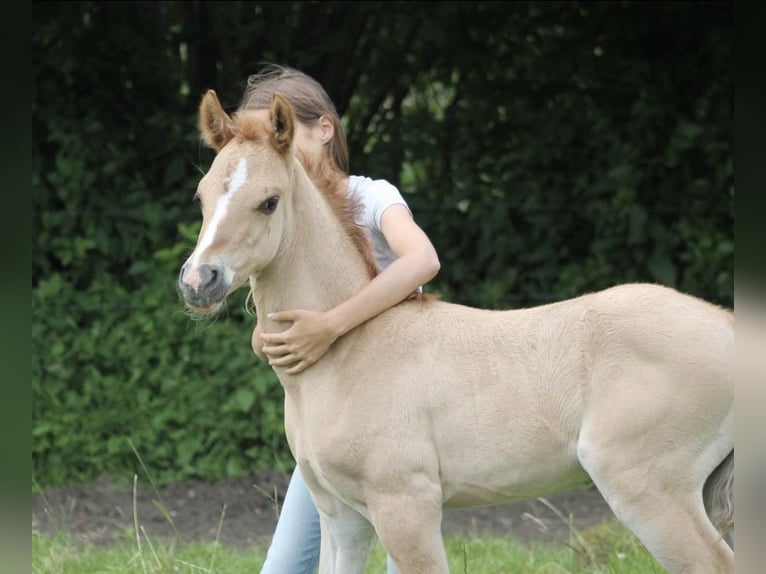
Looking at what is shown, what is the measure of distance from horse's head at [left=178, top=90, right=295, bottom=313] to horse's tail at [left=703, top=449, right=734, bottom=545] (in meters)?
1.27

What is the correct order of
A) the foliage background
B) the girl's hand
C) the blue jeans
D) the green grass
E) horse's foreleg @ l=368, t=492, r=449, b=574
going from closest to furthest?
1. horse's foreleg @ l=368, t=492, r=449, b=574
2. the girl's hand
3. the blue jeans
4. the green grass
5. the foliage background

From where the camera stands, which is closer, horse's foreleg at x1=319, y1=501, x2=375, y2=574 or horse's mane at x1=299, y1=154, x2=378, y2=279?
horse's foreleg at x1=319, y1=501, x2=375, y2=574

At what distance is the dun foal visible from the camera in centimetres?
252

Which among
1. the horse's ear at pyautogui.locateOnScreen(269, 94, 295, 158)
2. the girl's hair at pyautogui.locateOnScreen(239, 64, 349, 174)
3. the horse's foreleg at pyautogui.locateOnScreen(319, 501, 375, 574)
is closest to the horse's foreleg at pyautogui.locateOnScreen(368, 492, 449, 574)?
the horse's foreleg at pyautogui.locateOnScreen(319, 501, 375, 574)

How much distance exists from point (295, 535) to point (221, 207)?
1226 millimetres

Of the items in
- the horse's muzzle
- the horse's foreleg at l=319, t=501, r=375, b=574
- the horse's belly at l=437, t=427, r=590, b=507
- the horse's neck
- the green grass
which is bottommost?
the green grass

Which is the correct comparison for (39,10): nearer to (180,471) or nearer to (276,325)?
(180,471)

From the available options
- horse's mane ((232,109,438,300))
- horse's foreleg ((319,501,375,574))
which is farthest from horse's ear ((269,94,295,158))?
horse's foreleg ((319,501,375,574))

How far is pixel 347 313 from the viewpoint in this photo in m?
2.79

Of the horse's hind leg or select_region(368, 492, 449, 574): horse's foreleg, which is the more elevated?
the horse's hind leg

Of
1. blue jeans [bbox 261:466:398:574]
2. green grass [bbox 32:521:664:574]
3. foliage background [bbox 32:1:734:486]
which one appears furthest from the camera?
foliage background [bbox 32:1:734:486]

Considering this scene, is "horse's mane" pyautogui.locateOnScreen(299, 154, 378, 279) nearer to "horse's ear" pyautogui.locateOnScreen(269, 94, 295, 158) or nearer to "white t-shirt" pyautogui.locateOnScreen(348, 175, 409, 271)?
"white t-shirt" pyautogui.locateOnScreen(348, 175, 409, 271)

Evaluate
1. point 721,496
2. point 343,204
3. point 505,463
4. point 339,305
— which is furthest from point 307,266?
point 721,496

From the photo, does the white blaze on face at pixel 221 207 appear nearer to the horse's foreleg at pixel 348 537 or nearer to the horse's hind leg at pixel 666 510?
the horse's foreleg at pixel 348 537
